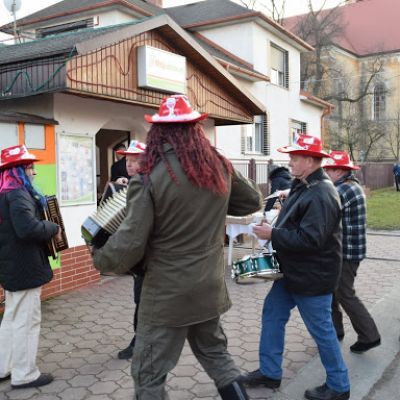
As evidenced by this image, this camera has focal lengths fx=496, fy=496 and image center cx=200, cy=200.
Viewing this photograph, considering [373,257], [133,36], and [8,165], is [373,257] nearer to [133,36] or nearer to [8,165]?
[133,36]

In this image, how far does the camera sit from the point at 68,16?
15578 mm

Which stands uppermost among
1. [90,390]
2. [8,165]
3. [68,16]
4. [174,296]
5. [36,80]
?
[68,16]

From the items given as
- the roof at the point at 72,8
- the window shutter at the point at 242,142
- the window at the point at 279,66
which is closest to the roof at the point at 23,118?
the roof at the point at 72,8

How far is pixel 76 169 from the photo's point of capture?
6.82m

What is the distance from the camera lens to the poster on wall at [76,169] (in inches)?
259

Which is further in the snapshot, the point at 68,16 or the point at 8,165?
the point at 68,16

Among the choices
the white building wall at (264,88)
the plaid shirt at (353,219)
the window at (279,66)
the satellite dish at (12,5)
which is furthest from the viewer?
the window at (279,66)

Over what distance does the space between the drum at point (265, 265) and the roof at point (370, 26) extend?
130 ft

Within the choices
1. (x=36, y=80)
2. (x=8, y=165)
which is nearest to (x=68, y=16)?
(x=36, y=80)

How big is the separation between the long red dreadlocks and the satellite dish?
8.47m

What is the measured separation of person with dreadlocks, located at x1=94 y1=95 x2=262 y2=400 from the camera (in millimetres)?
2545

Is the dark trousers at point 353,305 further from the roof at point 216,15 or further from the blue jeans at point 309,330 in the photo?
the roof at point 216,15

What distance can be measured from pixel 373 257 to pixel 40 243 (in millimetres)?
7187

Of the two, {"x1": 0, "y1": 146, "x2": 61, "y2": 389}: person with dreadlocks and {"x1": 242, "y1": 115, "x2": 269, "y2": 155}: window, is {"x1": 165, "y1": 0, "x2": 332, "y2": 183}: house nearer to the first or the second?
{"x1": 242, "y1": 115, "x2": 269, "y2": 155}: window
